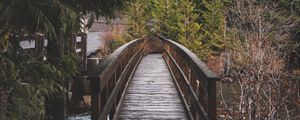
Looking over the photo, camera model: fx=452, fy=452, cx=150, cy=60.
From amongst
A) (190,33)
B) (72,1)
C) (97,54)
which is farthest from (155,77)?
(190,33)

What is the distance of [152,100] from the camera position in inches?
360

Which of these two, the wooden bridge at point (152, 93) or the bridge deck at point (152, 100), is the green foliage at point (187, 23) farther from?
the bridge deck at point (152, 100)

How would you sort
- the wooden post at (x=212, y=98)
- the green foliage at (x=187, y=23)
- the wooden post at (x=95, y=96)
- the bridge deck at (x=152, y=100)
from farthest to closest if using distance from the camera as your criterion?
the green foliage at (x=187, y=23) → the bridge deck at (x=152, y=100) → the wooden post at (x=212, y=98) → the wooden post at (x=95, y=96)

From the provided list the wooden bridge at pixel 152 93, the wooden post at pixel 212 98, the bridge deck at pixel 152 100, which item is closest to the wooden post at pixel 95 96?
the wooden bridge at pixel 152 93

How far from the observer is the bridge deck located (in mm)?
7632

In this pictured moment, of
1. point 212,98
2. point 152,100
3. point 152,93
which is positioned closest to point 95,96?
point 212,98

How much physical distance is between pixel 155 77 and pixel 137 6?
25869 millimetres

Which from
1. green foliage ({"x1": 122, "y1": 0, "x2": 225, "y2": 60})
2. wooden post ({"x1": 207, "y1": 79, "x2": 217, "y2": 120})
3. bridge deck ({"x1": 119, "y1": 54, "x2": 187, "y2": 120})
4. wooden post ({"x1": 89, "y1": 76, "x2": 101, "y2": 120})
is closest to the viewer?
wooden post ({"x1": 89, "y1": 76, "x2": 101, "y2": 120})

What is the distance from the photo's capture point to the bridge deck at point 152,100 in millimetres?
7632

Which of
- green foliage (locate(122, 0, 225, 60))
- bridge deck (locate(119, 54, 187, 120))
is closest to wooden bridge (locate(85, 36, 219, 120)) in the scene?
bridge deck (locate(119, 54, 187, 120))

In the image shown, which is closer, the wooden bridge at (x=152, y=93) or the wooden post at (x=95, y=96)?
the wooden post at (x=95, y=96)

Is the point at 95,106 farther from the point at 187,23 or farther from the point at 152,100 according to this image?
the point at 187,23

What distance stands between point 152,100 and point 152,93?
0.95 m

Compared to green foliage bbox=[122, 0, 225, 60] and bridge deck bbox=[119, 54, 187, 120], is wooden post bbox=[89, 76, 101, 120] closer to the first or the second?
bridge deck bbox=[119, 54, 187, 120]
